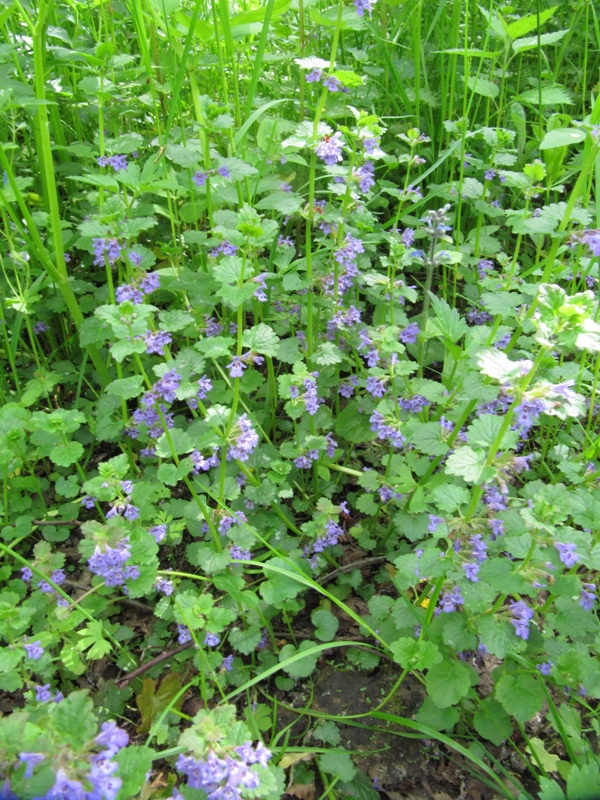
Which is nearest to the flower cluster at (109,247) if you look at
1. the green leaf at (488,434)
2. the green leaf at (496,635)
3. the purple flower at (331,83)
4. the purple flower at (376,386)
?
the purple flower at (331,83)

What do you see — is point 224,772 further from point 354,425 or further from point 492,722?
point 354,425

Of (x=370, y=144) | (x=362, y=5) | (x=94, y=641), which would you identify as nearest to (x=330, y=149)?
(x=370, y=144)

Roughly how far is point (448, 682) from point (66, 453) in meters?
1.52

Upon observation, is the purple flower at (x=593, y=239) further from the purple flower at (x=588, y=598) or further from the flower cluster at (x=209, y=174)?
the flower cluster at (x=209, y=174)

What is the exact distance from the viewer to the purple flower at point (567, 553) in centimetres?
163

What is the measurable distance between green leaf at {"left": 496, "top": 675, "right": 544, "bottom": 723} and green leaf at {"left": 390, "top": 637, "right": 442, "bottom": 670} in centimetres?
21

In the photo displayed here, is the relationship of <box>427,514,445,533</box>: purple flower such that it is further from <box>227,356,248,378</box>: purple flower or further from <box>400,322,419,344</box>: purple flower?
<box>400,322,419,344</box>: purple flower

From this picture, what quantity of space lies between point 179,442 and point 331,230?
3.57 feet

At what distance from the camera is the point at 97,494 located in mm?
1977

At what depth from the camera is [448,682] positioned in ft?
6.17

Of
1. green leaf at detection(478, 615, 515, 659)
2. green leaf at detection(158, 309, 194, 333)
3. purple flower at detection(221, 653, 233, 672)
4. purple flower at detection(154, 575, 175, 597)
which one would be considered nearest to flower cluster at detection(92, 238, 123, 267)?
green leaf at detection(158, 309, 194, 333)

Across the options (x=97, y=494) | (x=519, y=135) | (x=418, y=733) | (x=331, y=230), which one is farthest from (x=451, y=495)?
(x=519, y=135)

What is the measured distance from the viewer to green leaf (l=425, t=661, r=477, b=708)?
1848 millimetres

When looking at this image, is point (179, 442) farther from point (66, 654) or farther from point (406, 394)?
point (406, 394)
